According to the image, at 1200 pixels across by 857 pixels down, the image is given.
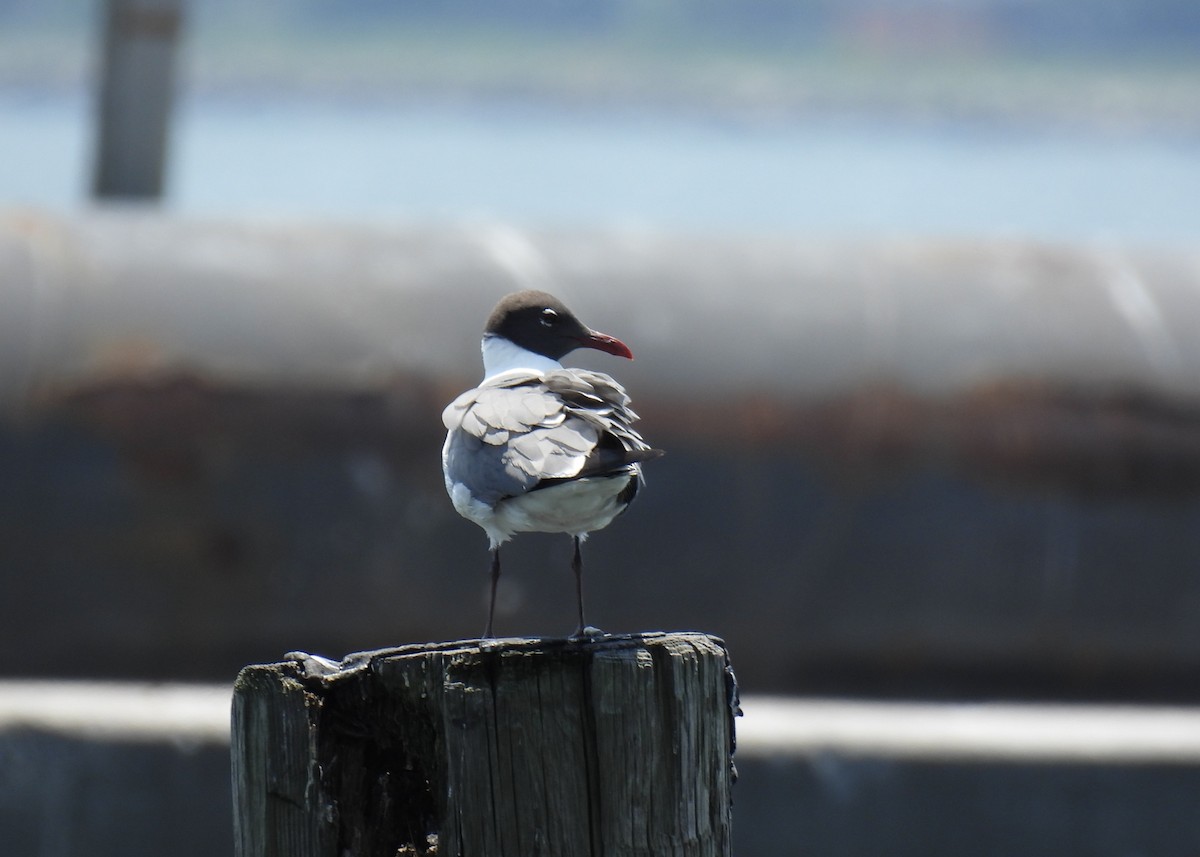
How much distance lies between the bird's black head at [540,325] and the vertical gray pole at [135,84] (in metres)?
3.11

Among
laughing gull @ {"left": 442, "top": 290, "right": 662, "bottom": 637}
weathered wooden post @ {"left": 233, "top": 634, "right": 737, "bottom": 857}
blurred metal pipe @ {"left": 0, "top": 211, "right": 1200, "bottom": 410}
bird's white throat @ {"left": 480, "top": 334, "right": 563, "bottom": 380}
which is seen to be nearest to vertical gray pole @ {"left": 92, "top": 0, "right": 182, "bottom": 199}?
blurred metal pipe @ {"left": 0, "top": 211, "right": 1200, "bottom": 410}

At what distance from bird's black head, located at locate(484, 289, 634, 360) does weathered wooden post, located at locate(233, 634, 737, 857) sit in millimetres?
1079

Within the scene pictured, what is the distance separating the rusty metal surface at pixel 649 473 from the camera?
4926mm

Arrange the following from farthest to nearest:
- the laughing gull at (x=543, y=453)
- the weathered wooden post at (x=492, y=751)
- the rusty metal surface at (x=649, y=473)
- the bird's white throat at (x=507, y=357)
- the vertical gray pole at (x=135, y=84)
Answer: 1. the vertical gray pole at (x=135, y=84)
2. the rusty metal surface at (x=649, y=473)
3. the bird's white throat at (x=507, y=357)
4. the laughing gull at (x=543, y=453)
5. the weathered wooden post at (x=492, y=751)

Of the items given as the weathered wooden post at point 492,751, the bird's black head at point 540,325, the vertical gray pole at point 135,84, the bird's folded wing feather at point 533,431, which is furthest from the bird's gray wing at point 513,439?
the vertical gray pole at point 135,84

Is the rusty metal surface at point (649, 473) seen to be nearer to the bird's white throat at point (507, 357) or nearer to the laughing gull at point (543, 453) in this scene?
the bird's white throat at point (507, 357)

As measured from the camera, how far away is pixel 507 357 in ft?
11.5

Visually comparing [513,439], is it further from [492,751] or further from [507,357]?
[507,357]

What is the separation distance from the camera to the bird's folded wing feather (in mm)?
2658

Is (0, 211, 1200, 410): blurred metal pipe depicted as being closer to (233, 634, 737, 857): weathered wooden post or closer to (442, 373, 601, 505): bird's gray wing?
(442, 373, 601, 505): bird's gray wing

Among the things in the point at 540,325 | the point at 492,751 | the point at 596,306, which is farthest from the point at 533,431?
the point at 596,306

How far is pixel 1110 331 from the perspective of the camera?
5281mm

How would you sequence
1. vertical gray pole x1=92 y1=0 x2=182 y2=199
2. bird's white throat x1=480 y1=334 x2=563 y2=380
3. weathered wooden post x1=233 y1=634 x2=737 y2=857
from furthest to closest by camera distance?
vertical gray pole x1=92 y1=0 x2=182 y2=199 < bird's white throat x1=480 y1=334 x2=563 y2=380 < weathered wooden post x1=233 y1=634 x2=737 y2=857

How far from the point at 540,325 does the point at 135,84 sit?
3.29 meters
